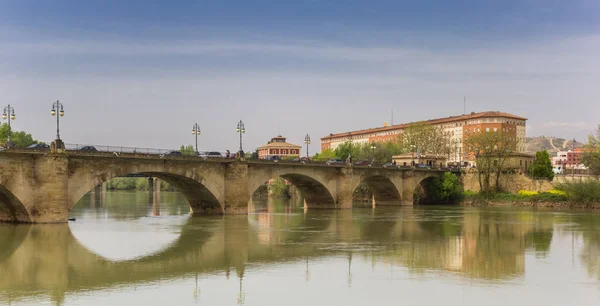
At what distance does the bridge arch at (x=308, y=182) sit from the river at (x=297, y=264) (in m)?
11.7

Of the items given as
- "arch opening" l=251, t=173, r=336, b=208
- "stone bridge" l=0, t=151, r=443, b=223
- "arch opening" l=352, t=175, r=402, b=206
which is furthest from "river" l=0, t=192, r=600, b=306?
"arch opening" l=352, t=175, r=402, b=206

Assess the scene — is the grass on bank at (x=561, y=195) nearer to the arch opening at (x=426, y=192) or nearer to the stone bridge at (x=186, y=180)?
the arch opening at (x=426, y=192)

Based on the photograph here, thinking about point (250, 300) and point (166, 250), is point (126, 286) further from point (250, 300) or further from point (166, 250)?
point (166, 250)

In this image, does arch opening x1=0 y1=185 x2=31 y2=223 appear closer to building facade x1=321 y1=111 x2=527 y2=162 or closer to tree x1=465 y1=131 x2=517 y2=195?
tree x1=465 y1=131 x2=517 y2=195

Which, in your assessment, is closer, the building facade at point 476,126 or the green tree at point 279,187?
the green tree at point 279,187

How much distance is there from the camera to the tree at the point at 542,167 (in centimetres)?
9962

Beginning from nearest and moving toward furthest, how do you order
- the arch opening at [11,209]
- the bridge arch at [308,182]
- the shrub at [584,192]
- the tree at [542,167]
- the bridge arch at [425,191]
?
the arch opening at [11,209] < the bridge arch at [308,182] < the shrub at [584,192] < the tree at [542,167] < the bridge arch at [425,191]

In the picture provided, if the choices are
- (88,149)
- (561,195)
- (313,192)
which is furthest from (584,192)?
(88,149)

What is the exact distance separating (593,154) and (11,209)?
276ft

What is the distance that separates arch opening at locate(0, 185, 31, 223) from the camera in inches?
1961

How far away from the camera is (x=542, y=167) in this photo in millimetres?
99688

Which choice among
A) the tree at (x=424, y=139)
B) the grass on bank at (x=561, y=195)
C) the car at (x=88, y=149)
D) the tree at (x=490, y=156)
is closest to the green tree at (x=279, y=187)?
the tree at (x=424, y=139)

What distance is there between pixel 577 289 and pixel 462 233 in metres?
24.0

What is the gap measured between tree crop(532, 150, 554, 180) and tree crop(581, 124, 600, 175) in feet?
24.5
